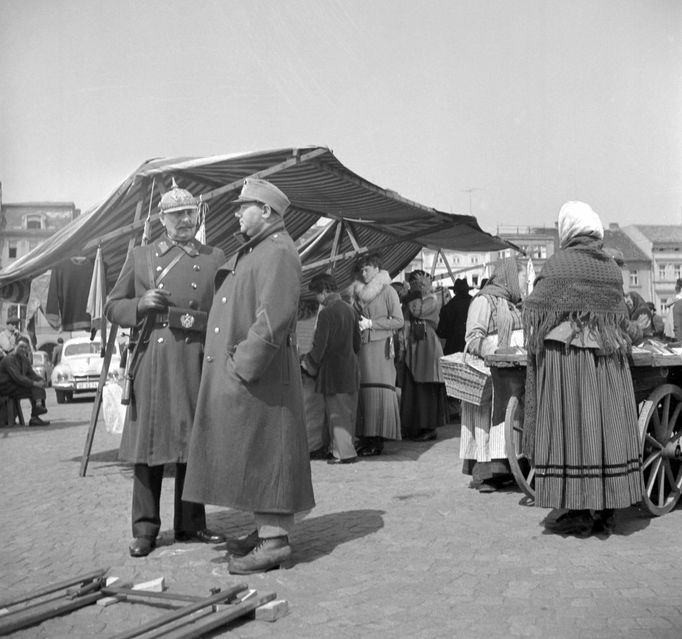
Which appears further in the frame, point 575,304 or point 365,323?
point 365,323

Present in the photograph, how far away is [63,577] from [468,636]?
235cm

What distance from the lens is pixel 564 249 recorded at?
558 cm

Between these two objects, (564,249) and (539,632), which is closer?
(539,632)

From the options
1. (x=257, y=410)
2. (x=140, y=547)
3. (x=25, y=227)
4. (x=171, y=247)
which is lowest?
(x=140, y=547)

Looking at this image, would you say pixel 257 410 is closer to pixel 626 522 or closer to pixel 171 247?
pixel 171 247

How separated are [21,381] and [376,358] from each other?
8259mm

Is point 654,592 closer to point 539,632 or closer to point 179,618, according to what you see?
point 539,632

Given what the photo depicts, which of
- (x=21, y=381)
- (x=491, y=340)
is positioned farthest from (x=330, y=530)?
(x=21, y=381)

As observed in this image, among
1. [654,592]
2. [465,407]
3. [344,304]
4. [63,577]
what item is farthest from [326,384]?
[654,592]

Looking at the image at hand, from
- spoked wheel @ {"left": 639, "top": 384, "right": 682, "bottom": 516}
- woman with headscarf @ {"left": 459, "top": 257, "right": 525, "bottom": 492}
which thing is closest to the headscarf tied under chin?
woman with headscarf @ {"left": 459, "top": 257, "right": 525, "bottom": 492}

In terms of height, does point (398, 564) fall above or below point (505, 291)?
below

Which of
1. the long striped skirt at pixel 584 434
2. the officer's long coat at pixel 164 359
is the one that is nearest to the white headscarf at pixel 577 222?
the long striped skirt at pixel 584 434

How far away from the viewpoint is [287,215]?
11766mm

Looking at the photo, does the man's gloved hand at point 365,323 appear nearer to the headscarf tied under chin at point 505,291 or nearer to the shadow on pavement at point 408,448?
the shadow on pavement at point 408,448
